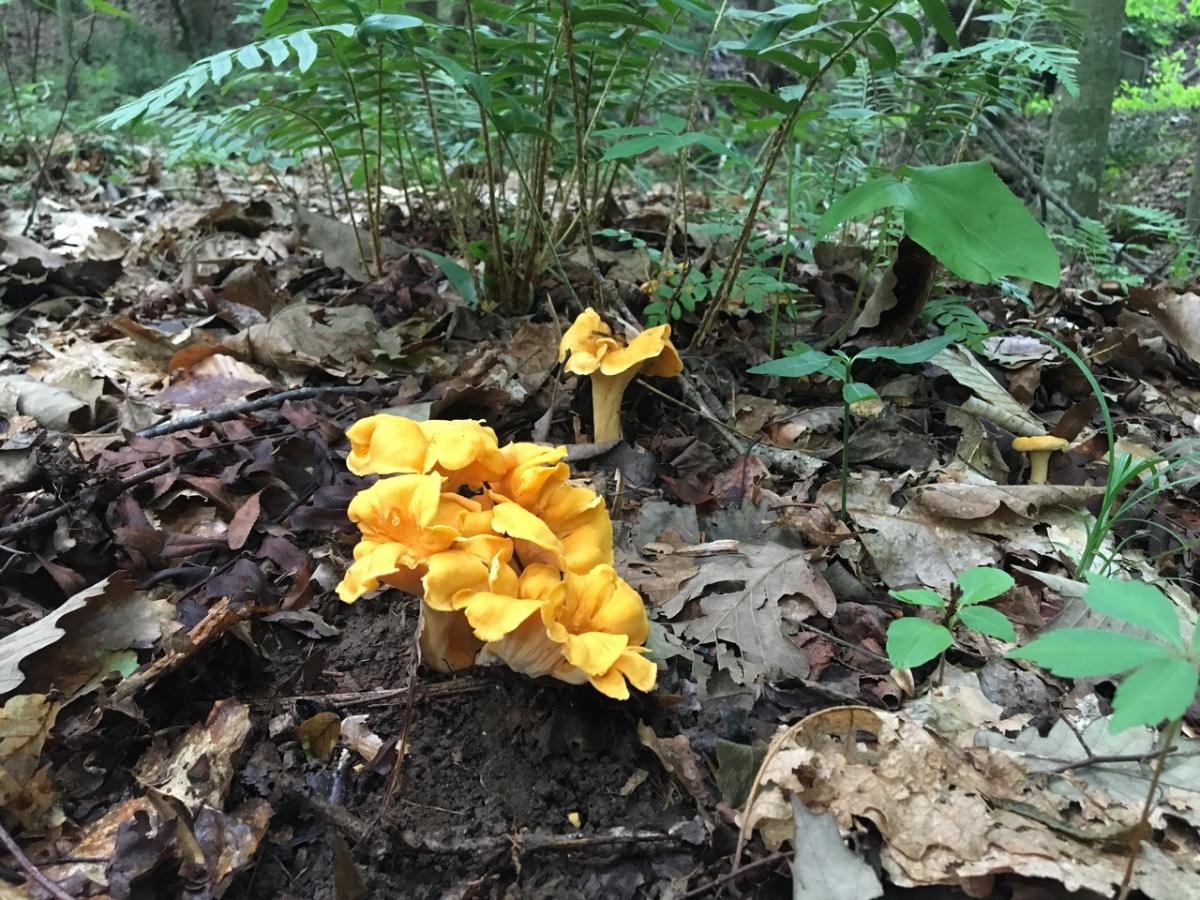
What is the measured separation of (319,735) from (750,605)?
1.21 meters

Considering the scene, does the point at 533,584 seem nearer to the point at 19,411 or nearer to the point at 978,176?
the point at 978,176

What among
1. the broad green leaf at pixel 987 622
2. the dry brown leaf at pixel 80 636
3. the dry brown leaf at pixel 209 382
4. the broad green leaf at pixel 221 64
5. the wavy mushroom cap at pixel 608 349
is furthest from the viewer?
the dry brown leaf at pixel 209 382

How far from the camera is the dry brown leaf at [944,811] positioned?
1486mm

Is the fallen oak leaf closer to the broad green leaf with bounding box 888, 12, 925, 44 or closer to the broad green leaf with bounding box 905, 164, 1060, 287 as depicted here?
the broad green leaf with bounding box 905, 164, 1060, 287

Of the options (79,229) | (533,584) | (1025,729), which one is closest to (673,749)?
(533,584)

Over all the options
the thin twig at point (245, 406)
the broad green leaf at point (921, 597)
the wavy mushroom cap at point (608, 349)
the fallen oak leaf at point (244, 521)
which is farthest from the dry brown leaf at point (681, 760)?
the thin twig at point (245, 406)

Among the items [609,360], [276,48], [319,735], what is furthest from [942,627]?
[276,48]

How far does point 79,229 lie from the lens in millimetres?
5508

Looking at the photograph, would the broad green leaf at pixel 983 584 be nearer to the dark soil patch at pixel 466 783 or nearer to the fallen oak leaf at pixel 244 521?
the dark soil patch at pixel 466 783

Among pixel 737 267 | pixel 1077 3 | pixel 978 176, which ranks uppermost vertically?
pixel 1077 3

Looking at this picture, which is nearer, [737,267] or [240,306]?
[737,267]

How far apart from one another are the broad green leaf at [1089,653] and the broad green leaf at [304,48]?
241 centimetres

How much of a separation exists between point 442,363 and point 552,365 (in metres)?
0.50

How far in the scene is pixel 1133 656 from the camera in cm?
123
